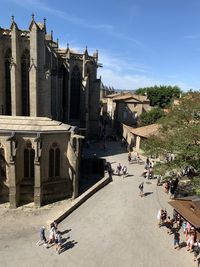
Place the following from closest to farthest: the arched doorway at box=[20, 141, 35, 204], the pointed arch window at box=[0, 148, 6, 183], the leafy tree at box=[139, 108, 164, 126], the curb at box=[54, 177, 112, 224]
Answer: the curb at box=[54, 177, 112, 224] < the pointed arch window at box=[0, 148, 6, 183] < the arched doorway at box=[20, 141, 35, 204] < the leafy tree at box=[139, 108, 164, 126]

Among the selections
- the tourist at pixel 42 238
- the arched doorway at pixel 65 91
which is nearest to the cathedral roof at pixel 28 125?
the tourist at pixel 42 238

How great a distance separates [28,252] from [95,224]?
4.82 meters

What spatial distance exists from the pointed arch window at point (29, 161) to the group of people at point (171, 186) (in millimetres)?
Result: 11551

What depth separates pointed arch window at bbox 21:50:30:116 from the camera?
104 ft

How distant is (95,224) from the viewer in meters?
18.1

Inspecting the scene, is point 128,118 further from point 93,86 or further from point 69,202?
point 69,202

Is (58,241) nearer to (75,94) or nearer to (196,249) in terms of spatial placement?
(196,249)

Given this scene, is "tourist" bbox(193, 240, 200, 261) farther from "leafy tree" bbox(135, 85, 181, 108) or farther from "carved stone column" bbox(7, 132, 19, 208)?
"leafy tree" bbox(135, 85, 181, 108)

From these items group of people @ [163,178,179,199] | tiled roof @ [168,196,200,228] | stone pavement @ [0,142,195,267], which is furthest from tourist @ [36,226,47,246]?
group of people @ [163,178,179,199]

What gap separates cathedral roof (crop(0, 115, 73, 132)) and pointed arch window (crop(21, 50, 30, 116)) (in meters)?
9.59

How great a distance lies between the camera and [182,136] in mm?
19859

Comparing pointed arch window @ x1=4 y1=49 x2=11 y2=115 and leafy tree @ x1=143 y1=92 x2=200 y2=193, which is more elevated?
pointed arch window @ x1=4 y1=49 x2=11 y2=115

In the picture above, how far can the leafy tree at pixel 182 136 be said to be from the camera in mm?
19378

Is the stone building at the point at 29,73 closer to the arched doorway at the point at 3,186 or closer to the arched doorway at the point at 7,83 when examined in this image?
the arched doorway at the point at 7,83
